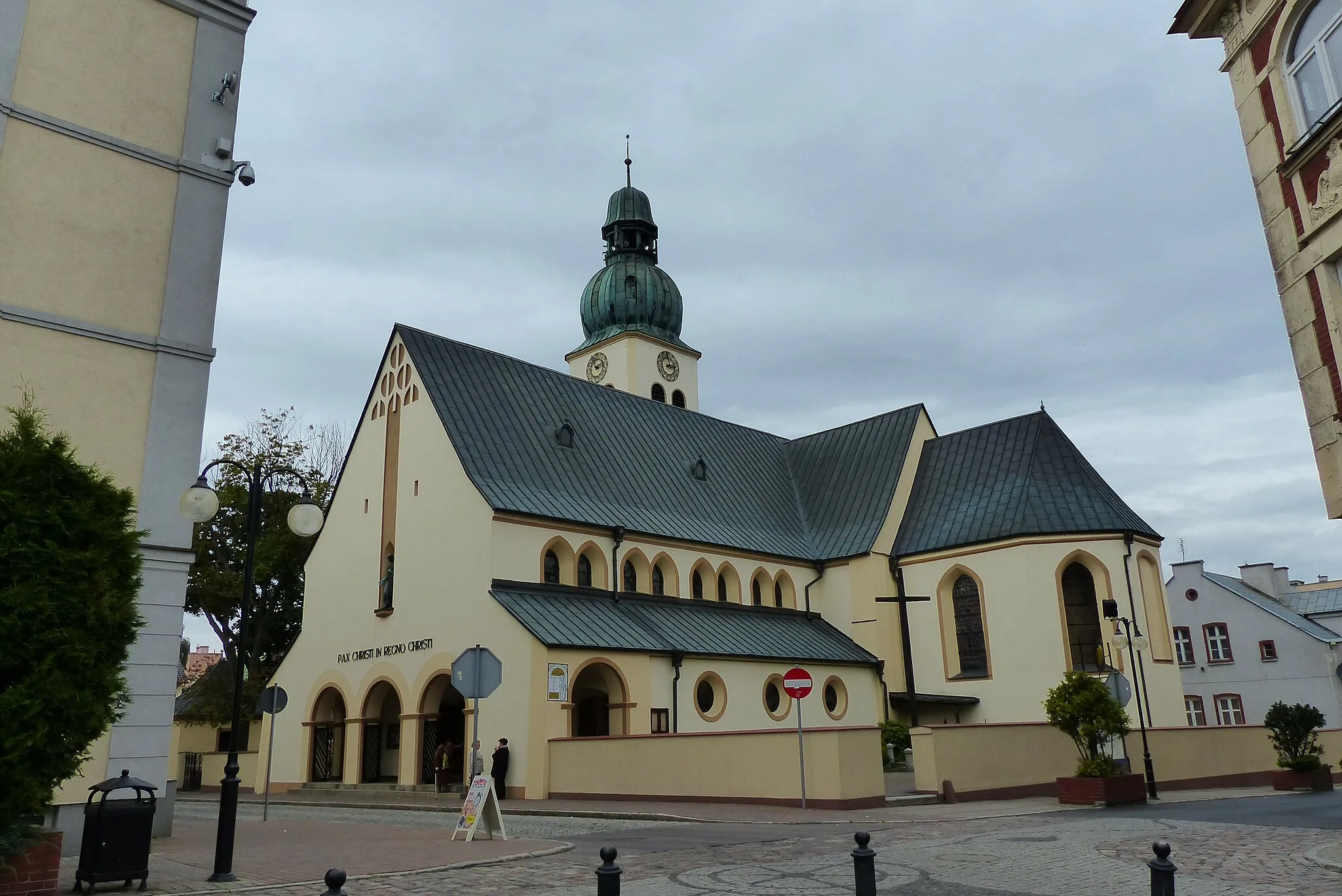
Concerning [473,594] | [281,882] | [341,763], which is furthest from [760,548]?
[281,882]

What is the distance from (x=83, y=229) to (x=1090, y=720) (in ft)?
62.8

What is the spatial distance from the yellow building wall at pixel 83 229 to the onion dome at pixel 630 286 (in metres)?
34.9

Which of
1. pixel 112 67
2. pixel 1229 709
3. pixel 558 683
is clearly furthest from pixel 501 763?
pixel 1229 709

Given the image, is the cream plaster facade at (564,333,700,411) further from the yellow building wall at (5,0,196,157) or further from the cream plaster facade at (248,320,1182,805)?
the yellow building wall at (5,0,196,157)

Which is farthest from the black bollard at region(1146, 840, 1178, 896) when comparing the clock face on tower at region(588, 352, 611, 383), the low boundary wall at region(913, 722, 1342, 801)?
the clock face on tower at region(588, 352, 611, 383)

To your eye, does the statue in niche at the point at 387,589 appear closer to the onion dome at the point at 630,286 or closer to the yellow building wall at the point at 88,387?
the yellow building wall at the point at 88,387

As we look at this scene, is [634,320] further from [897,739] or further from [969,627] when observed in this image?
[897,739]

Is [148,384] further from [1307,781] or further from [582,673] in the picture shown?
[1307,781]

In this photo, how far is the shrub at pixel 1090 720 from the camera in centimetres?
1966

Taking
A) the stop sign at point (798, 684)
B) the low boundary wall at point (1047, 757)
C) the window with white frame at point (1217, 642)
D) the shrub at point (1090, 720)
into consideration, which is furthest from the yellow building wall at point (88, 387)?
the window with white frame at point (1217, 642)

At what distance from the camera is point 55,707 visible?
29.6ft

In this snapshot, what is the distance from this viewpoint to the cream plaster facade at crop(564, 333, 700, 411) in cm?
4925

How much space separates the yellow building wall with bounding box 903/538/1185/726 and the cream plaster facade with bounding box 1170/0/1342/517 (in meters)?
18.7

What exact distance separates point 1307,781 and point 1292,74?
16.9 m
